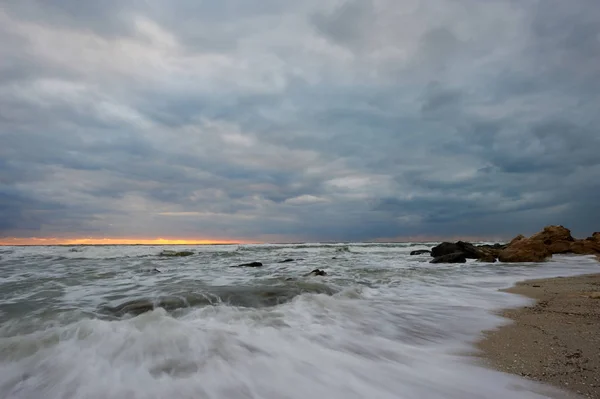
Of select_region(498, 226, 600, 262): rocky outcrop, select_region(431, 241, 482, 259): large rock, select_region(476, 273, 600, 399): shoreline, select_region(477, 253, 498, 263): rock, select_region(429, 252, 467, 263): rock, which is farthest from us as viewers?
select_region(431, 241, 482, 259): large rock

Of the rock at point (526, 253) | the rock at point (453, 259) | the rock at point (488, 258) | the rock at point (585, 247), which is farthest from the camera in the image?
the rock at point (585, 247)

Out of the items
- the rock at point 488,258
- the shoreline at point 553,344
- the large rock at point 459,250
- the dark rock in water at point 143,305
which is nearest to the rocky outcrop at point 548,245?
the rock at point 488,258

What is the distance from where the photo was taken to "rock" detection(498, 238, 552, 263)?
1681cm

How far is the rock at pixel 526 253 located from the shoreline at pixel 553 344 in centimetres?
1178

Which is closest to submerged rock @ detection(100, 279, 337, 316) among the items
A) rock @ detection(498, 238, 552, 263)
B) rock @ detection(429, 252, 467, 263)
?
rock @ detection(429, 252, 467, 263)

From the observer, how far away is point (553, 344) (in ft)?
12.2

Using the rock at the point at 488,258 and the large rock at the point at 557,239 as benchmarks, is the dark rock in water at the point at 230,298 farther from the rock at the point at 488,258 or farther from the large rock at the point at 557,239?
the large rock at the point at 557,239

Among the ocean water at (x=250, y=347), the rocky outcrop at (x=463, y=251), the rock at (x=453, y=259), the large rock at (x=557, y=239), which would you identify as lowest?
the ocean water at (x=250, y=347)

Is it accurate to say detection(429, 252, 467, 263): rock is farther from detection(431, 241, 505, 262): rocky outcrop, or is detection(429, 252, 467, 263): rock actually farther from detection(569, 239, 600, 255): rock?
detection(569, 239, 600, 255): rock

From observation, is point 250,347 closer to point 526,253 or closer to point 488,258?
point 488,258

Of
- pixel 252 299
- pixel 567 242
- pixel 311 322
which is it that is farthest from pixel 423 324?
pixel 567 242

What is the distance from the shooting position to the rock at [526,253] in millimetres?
16812

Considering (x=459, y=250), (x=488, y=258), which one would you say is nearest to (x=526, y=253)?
(x=488, y=258)

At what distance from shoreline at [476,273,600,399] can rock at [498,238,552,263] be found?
11775mm
